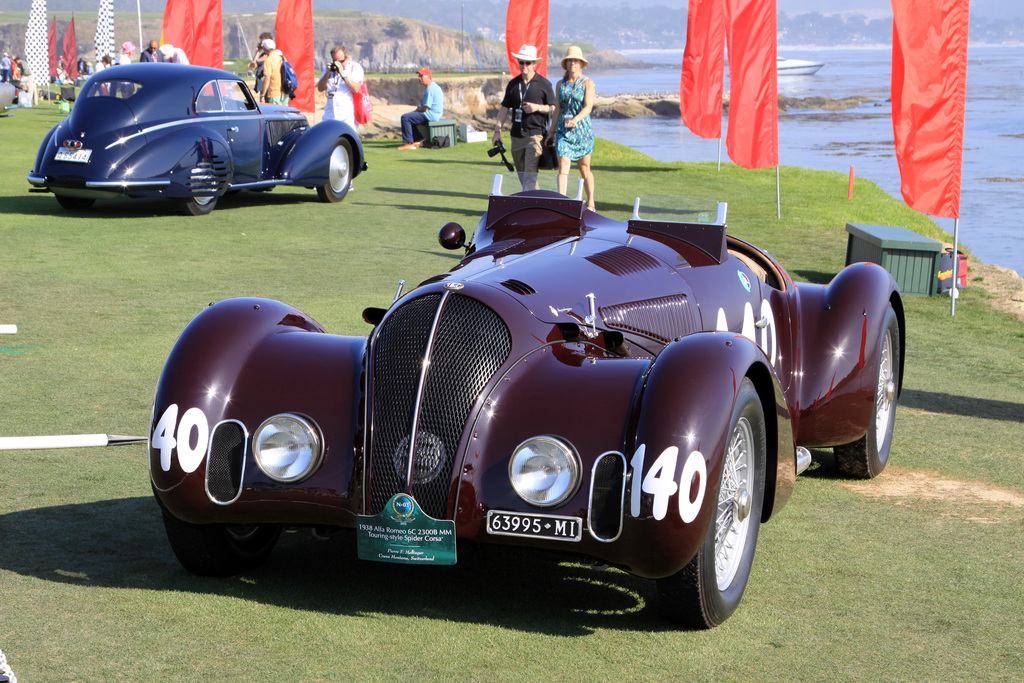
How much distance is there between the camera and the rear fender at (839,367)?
5527mm

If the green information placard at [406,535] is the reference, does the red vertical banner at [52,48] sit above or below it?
above

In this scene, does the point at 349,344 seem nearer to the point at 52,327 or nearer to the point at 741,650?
the point at 741,650

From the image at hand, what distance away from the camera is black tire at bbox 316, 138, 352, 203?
51.9 feet

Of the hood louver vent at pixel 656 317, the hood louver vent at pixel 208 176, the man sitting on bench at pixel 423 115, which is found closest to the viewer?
the hood louver vent at pixel 656 317

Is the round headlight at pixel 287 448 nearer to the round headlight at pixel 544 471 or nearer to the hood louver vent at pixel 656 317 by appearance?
the round headlight at pixel 544 471

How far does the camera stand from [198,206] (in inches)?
556

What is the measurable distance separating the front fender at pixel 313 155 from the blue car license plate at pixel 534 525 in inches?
466

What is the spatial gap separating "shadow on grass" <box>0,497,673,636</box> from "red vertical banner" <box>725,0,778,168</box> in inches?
432

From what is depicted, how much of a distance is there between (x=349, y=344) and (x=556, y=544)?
3.82 feet

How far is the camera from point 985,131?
42.2 m

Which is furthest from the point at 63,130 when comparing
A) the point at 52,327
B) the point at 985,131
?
the point at 985,131

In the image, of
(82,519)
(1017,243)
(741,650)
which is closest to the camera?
(741,650)

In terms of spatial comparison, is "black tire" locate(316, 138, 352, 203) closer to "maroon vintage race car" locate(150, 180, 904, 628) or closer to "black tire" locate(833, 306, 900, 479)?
"black tire" locate(833, 306, 900, 479)

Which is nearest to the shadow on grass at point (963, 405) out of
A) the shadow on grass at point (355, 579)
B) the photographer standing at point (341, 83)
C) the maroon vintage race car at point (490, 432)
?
the maroon vintage race car at point (490, 432)
